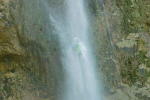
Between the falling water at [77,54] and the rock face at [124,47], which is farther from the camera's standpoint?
the rock face at [124,47]

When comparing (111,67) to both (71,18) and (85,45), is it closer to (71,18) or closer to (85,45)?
(85,45)

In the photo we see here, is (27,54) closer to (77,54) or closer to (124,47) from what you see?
(77,54)

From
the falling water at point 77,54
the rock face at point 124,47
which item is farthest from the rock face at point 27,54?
the rock face at point 124,47

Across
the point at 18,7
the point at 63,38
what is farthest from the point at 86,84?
the point at 18,7

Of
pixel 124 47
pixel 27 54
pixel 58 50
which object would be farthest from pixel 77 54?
pixel 124 47

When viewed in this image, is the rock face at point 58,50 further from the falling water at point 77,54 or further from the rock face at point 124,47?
the falling water at point 77,54

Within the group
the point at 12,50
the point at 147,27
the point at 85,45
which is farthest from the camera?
the point at 147,27

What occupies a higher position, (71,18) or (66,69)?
(71,18)
